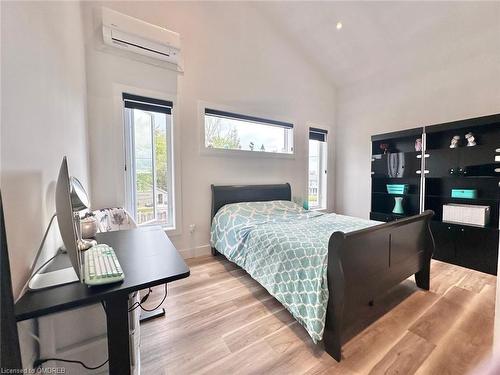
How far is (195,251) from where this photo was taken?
9.87ft

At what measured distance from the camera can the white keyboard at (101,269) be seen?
804mm

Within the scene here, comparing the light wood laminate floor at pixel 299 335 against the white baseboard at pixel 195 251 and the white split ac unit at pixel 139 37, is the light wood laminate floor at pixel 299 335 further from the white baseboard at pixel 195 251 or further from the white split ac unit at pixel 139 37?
the white split ac unit at pixel 139 37

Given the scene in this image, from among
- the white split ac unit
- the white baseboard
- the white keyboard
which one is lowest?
the white baseboard

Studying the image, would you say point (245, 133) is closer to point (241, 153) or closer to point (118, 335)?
point (241, 153)

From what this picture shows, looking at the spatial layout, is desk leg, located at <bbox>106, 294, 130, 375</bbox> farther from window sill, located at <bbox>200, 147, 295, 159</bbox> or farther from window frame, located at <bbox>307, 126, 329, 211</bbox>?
window frame, located at <bbox>307, 126, 329, 211</bbox>

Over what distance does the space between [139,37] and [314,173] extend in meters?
3.48

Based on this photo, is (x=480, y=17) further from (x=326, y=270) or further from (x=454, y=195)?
(x=326, y=270)

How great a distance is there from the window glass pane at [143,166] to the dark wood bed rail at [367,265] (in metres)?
2.32

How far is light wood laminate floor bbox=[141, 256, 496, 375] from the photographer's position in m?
1.33

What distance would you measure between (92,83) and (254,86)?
213cm

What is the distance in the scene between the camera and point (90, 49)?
232cm

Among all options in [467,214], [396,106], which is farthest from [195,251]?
[396,106]

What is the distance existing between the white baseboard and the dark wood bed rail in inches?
78.2

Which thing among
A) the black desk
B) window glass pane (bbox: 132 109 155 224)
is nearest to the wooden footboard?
the black desk
